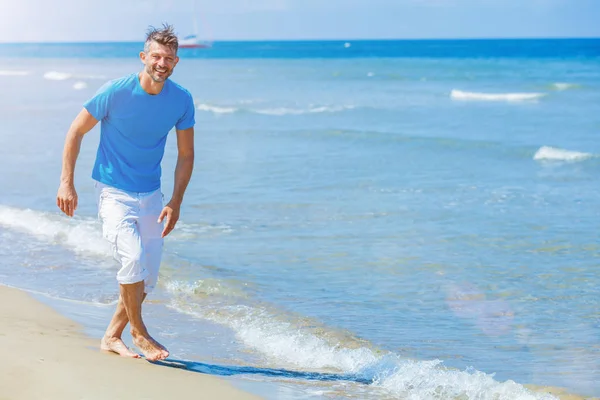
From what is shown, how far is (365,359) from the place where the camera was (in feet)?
17.3

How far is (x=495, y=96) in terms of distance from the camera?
107ft

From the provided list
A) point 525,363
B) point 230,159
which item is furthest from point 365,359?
point 230,159

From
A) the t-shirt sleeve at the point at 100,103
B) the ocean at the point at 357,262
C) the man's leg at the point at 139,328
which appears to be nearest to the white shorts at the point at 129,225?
the man's leg at the point at 139,328

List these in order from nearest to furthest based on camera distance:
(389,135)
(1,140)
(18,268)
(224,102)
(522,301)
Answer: (522,301)
(18,268)
(1,140)
(389,135)
(224,102)

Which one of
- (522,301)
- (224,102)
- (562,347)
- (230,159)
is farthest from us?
(224,102)

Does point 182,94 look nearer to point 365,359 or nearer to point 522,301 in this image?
point 365,359

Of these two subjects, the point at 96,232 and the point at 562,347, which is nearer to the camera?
the point at 562,347

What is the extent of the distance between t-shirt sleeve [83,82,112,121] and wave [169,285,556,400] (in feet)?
6.29

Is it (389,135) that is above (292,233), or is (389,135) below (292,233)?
below

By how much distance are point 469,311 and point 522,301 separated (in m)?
0.56

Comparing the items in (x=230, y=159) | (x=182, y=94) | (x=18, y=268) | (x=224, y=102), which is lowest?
(x=224, y=102)

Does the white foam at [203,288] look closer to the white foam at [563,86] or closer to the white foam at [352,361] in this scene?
the white foam at [352,361]

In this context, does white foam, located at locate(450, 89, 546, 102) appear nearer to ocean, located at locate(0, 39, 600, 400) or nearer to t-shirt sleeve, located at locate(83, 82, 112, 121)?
ocean, located at locate(0, 39, 600, 400)

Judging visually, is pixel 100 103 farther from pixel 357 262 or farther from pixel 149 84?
pixel 357 262
